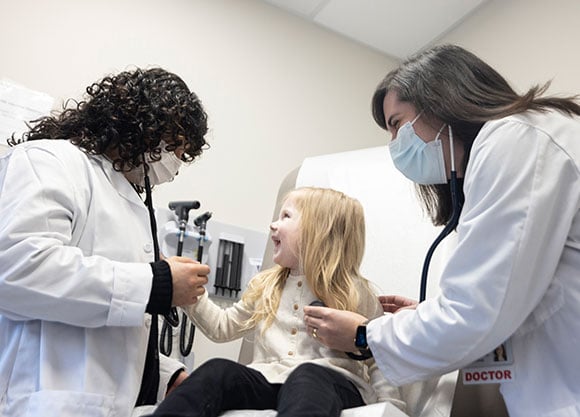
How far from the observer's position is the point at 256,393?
3.53 ft

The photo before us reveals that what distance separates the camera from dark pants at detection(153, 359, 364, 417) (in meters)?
0.89

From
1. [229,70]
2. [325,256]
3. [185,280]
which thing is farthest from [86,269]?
[229,70]

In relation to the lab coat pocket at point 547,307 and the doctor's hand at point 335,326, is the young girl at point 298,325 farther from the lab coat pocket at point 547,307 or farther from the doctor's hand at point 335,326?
the lab coat pocket at point 547,307

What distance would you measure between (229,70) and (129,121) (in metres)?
1.15

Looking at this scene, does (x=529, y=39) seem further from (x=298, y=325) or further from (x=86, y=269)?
(x=86, y=269)

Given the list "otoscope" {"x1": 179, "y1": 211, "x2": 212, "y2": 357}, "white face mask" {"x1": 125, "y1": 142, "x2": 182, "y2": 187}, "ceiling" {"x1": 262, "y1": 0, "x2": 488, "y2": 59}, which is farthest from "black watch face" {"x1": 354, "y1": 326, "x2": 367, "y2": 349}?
"ceiling" {"x1": 262, "y1": 0, "x2": 488, "y2": 59}

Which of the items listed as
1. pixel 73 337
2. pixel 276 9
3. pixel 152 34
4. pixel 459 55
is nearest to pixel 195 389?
pixel 73 337

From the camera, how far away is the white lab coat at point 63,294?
0.91 m

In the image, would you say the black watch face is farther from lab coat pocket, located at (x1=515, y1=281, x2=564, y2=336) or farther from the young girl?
lab coat pocket, located at (x1=515, y1=281, x2=564, y2=336)

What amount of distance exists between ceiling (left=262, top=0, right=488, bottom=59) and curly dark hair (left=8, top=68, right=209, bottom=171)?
4.60 feet

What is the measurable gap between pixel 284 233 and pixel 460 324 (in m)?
0.60

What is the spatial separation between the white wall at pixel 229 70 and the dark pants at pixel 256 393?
1.05 meters

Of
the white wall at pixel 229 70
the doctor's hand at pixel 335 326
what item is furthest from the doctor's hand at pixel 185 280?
the white wall at pixel 229 70

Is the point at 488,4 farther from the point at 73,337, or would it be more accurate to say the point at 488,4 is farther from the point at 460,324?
the point at 73,337
